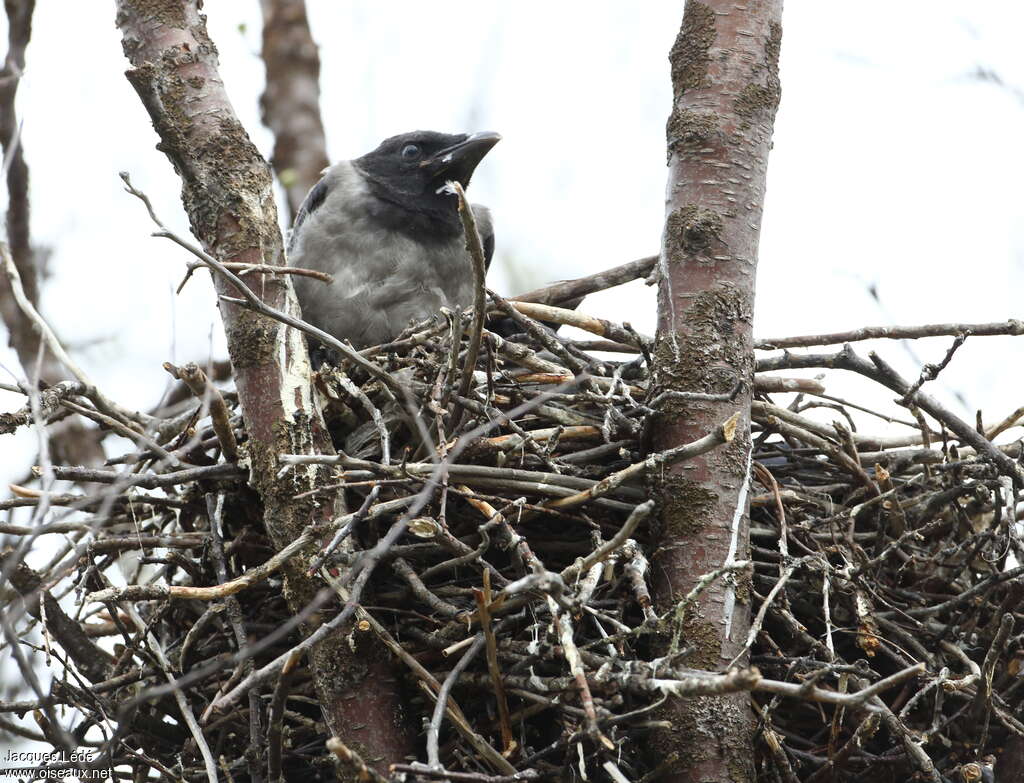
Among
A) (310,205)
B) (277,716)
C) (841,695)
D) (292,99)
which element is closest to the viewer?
(841,695)

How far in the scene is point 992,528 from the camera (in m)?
3.21

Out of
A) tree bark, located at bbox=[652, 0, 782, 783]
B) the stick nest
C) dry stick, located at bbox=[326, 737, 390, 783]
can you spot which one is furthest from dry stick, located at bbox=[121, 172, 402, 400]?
dry stick, located at bbox=[326, 737, 390, 783]

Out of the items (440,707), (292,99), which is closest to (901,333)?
(440,707)

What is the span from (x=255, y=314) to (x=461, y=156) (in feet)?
7.23

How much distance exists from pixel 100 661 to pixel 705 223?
8.06 ft

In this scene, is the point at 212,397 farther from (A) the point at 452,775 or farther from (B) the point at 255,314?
(A) the point at 452,775

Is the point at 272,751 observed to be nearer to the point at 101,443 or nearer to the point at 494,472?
the point at 494,472

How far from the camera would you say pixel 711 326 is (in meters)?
3.16

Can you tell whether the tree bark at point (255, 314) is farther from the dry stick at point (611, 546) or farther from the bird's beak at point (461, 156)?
the bird's beak at point (461, 156)

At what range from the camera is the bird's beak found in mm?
5188

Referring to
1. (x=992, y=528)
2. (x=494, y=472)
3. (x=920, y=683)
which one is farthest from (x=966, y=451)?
(x=494, y=472)

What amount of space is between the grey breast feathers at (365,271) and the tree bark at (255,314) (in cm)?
118

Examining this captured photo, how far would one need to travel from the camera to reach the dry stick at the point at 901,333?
3338 millimetres

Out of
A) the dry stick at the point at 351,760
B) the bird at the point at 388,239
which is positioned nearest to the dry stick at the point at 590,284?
the bird at the point at 388,239
